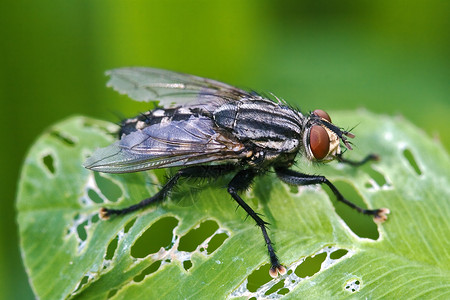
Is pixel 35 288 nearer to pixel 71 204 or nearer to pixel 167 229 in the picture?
pixel 71 204

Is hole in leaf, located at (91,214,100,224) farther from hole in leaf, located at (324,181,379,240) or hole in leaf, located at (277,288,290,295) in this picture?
hole in leaf, located at (324,181,379,240)

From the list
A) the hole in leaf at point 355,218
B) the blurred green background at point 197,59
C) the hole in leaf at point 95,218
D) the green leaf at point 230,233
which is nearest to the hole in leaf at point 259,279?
the green leaf at point 230,233

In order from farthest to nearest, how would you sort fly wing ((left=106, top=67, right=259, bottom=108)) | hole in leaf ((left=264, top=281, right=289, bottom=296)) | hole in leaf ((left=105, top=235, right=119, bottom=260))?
fly wing ((left=106, top=67, right=259, bottom=108))
hole in leaf ((left=105, top=235, right=119, bottom=260))
hole in leaf ((left=264, top=281, right=289, bottom=296))

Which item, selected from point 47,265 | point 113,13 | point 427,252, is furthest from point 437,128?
A: point 47,265

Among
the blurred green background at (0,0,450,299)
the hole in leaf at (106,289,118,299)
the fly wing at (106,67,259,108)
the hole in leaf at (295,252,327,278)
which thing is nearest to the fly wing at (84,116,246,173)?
the fly wing at (106,67,259,108)

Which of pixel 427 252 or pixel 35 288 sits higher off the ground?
pixel 427 252

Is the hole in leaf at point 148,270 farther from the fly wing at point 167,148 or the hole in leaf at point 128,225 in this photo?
the fly wing at point 167,148

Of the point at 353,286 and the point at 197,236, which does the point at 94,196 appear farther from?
the point at 353,286
